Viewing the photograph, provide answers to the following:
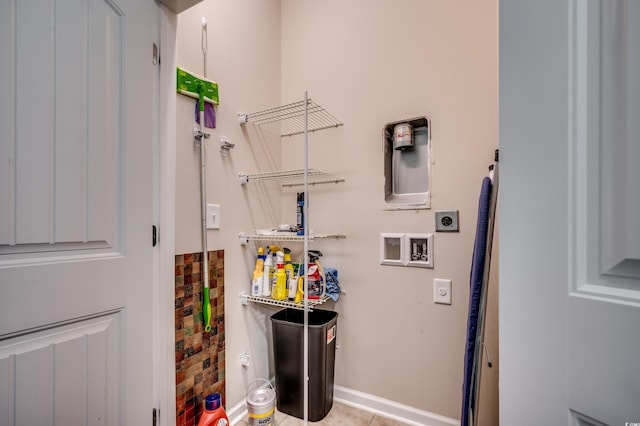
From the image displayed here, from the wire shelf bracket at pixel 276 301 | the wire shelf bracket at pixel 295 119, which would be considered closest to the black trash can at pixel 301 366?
the wire shelf bracket at pixel 276 301

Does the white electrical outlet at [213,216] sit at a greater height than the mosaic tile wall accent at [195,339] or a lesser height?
greater

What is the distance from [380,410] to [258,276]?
1112 millimetres

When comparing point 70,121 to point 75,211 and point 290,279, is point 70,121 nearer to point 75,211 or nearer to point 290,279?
point 75,211

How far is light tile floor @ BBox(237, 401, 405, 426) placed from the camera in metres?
1.59

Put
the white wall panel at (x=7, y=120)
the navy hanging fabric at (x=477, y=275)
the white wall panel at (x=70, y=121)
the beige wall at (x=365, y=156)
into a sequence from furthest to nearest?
the beige wall at (x=365, y=156)
the navy hanging fabric at (x=477, y=275)
the white wall panel at (x=70, y=121)
the white wall panel at (x=7, y=120)

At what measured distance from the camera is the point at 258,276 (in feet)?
5.55

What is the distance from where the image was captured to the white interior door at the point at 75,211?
0.69 m

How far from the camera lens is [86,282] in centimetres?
83

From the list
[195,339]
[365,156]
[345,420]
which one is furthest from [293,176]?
[345,420]

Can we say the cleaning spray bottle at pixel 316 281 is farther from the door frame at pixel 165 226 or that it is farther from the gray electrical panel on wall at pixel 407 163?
the door frame at pixel 165 226

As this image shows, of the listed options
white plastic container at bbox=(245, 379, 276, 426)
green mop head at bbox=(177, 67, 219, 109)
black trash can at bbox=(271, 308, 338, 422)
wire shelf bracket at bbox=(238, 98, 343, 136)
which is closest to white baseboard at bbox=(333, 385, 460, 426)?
black trash can at bbox=(271, 308, 338, 422)

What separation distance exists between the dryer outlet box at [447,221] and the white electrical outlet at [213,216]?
124 centimetres

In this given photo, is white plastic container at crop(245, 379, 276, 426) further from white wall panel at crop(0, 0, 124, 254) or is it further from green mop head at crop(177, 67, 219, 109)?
green mop head at crop(177, 67, 219, 109)

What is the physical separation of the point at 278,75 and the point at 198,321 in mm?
1748
